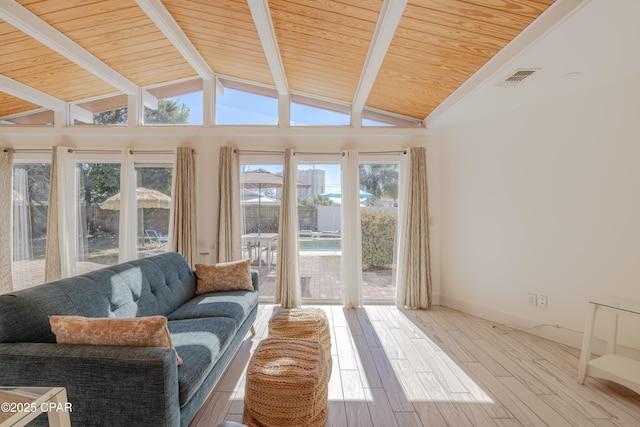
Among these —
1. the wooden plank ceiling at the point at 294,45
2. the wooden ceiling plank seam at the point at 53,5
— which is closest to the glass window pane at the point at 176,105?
the wooden plank ceiling at the point at 294,45

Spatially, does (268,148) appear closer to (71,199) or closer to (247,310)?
(247,310)

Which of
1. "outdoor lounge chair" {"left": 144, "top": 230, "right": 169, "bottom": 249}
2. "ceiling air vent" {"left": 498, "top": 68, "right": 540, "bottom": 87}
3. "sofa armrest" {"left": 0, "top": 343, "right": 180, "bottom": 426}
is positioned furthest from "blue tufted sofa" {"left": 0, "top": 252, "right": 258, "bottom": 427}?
"ceiling air vent" {"left": 498, "top": 68, "right": 540, "bottom": 87}

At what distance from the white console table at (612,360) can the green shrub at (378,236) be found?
89.7 inches

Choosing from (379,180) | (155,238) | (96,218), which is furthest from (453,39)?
(96,218)

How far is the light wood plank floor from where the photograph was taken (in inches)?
77.4

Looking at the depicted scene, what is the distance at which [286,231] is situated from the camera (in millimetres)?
4094

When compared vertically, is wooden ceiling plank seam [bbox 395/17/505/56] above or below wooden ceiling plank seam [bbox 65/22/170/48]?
below

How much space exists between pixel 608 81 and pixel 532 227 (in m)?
1.47

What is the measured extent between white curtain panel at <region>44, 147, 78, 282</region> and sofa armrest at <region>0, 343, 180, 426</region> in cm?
328

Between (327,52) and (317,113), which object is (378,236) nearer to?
(317,113)

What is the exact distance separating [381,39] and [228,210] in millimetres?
2770

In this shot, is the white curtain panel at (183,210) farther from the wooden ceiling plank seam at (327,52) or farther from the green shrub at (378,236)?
the green shrub at (378,236)

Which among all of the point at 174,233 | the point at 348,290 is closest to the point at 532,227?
the point at 348,290

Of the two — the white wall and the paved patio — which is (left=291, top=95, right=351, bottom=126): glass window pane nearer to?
the white wall
